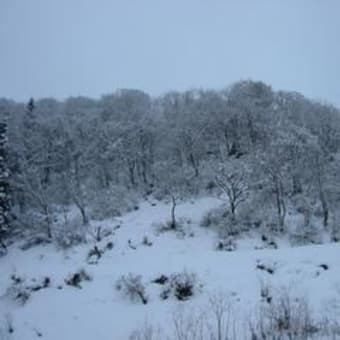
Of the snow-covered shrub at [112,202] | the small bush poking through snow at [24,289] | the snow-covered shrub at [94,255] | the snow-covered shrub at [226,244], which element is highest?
the snow-covered shrub at [112,202]

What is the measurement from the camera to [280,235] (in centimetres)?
2508

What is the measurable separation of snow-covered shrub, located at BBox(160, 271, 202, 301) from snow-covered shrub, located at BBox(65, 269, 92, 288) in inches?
178

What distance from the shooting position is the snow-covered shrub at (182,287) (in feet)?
46.5

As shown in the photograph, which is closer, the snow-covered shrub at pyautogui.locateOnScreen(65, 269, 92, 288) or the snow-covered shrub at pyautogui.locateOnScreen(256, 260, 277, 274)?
the snow-covered shrub at pyautogui.locateOnScreen(256, 260, 277, 274)

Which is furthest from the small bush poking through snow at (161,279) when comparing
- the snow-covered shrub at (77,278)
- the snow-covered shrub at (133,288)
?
the snow-covered shrub at (77,278)

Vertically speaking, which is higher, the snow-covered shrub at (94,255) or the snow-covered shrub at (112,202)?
the snow-covered shrub at (112,202)

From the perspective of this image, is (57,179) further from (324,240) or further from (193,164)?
(324,240)

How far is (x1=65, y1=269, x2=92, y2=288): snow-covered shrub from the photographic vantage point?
17156 millimetres

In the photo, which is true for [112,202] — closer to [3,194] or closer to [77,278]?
[3,194]

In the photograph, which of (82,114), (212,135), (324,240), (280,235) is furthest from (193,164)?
(82,114)

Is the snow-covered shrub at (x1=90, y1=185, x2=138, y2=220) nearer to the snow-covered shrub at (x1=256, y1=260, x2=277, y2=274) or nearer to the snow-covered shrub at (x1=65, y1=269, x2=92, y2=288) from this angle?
the snow-covered shrub at (x1=65, y1=269, x2=92, y2=288)

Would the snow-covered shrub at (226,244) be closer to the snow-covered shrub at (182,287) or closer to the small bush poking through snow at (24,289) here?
the snow-covered shrub at (182,287)

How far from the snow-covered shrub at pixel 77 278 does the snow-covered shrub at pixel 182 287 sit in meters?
4.52

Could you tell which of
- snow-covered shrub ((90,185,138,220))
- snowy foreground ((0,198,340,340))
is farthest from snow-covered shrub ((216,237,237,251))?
snow-covered shrub ((90,185,138,220))
